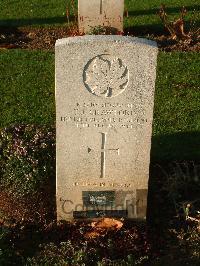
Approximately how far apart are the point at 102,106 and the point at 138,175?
0.76m

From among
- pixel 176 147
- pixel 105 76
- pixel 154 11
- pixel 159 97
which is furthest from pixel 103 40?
pixel 154 11

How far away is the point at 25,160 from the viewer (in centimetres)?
518

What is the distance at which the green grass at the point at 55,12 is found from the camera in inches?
409

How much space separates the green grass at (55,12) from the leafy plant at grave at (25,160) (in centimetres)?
519

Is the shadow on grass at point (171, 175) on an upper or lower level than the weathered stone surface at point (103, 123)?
lower

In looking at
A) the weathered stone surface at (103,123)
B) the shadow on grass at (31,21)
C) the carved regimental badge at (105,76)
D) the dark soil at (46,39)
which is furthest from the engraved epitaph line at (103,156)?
the shadow on grass at (31,21)

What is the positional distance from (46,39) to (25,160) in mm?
4782

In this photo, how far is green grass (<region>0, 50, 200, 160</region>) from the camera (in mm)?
6312

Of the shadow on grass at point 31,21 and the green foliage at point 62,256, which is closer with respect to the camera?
the green foliage at point 62,256

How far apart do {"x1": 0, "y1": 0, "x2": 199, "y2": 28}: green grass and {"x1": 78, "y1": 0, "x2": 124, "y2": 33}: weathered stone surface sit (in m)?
0.68

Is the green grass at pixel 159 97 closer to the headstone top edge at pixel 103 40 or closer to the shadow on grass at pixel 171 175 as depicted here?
the shadow on grass at pixel 171 175

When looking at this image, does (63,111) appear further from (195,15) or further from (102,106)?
(195,15)

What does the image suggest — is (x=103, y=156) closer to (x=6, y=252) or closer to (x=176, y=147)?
(x=6, y=252)

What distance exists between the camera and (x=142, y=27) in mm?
10117
